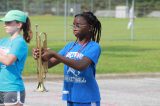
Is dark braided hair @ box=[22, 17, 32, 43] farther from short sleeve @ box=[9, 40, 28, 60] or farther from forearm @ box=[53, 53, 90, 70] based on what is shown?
forearm @ box=[53, 53, 90, 70]

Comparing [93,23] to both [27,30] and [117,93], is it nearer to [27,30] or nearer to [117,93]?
[27,30]

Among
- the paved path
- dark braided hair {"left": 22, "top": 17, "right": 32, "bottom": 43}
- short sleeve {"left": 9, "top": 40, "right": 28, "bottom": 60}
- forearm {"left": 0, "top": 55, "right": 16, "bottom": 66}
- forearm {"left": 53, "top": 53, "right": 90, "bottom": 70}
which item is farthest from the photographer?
the paved path

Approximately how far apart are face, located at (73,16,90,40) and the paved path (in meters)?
5.73

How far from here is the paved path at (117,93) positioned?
39.1 ft

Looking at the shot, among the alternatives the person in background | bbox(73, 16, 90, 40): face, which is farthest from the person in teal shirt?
bbox(73, 16, 90, 40): face

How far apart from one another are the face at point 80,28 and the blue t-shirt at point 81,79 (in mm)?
104

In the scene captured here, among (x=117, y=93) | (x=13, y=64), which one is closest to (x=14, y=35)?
(x=13, y=64)

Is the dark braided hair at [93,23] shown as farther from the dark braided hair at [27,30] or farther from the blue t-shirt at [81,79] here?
the dark braided hair at [27,30]

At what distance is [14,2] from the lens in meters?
34.3

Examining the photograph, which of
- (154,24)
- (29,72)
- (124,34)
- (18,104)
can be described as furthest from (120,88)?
(154,24)

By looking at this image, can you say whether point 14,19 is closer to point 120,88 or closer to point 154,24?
point 120,88

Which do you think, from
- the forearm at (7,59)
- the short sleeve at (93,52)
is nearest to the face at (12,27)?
the forearm at (7,59)

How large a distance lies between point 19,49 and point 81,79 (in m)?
0.81

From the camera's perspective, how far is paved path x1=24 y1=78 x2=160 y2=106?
1192 centimetres
